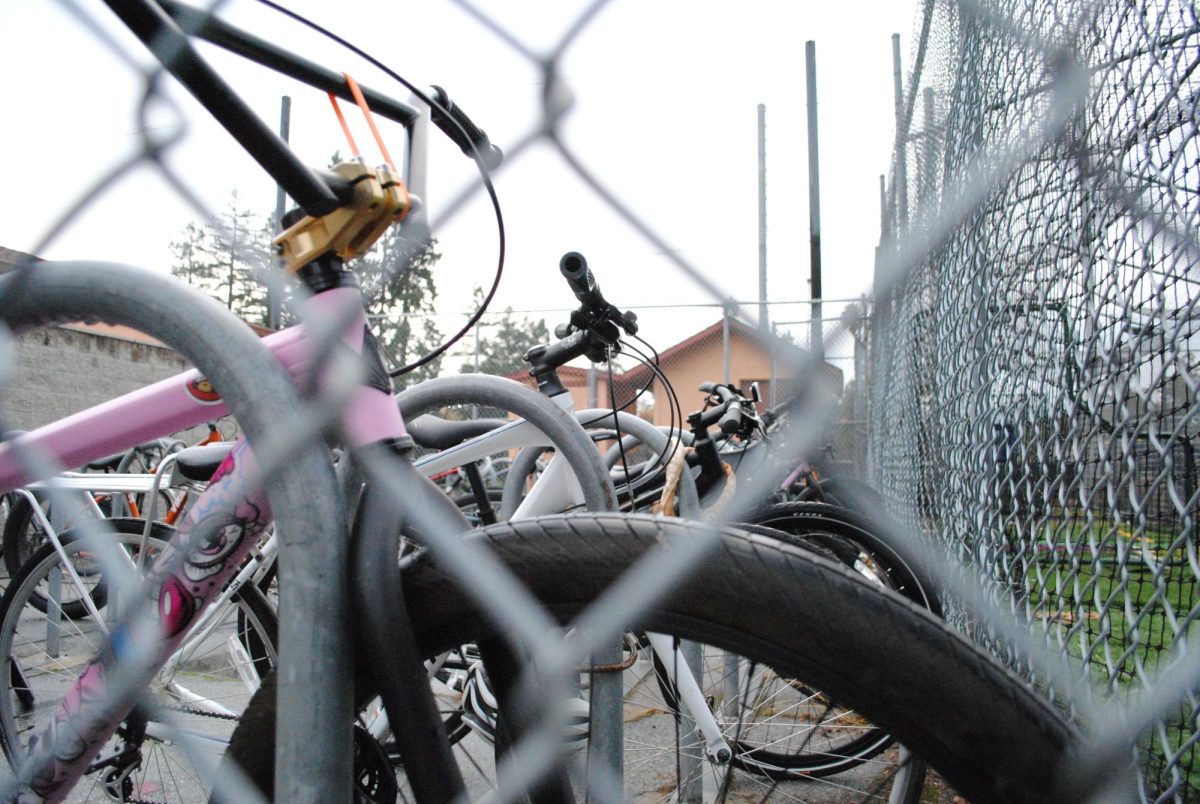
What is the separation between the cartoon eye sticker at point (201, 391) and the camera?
0.86 meters

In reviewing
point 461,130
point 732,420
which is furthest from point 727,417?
point 461,130

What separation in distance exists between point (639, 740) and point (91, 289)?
6.50 ft

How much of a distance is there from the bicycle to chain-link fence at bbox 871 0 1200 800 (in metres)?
A: 0.26

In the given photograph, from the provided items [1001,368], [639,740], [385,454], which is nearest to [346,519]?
[385,454]

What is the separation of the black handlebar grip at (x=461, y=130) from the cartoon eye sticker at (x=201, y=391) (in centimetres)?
39

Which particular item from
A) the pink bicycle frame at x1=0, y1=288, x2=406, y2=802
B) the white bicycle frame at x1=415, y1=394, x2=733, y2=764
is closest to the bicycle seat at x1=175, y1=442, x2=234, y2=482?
the white bicycle frame at x1=415, y1=394, x2=733, y2=764

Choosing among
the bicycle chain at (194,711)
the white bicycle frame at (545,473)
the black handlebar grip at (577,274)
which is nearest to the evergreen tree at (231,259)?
the black handlebar grip at (577,274)

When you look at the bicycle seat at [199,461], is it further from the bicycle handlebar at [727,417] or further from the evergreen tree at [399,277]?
the bicycle handlebar at [727,417]

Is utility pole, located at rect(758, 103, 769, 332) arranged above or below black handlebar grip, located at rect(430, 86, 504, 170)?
below

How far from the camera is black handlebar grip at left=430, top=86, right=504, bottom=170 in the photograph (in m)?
0.79

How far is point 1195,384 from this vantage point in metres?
0.81

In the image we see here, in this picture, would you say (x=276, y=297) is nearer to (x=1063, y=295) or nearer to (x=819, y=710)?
(x=1063, y=295)

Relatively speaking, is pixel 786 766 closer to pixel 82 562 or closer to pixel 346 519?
pixel 346 519

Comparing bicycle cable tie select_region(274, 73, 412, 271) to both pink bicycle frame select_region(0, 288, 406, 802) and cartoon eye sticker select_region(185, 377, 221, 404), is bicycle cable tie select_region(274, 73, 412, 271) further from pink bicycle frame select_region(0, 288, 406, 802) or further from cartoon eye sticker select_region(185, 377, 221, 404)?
cartoon eye sticker select_region(185, 377, 221, 404)
